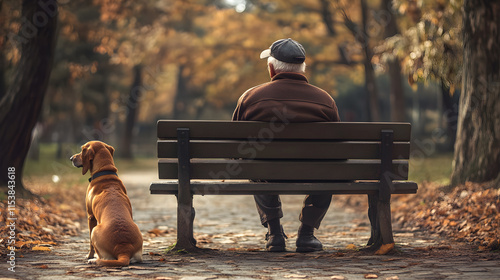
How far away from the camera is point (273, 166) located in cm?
603

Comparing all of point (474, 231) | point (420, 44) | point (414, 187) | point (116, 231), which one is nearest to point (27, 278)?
point (116, 231)

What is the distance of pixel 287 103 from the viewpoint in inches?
242

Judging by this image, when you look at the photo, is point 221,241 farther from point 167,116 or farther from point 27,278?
point 167,116

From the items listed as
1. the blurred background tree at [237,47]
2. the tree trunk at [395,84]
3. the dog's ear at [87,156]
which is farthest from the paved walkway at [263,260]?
the tree trunk at [395,84]

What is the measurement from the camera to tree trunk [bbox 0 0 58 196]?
10172mm

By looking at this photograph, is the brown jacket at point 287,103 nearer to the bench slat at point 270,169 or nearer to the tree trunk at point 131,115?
the bench slat at point 270,169

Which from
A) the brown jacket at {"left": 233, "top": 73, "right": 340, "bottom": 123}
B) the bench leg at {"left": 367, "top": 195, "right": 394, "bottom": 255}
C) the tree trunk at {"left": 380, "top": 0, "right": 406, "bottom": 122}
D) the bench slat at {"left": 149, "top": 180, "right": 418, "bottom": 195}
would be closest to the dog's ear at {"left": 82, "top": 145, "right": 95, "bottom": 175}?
the bench slat at {"left": 149, "top": 180, "right": 418, "bottom": 195}

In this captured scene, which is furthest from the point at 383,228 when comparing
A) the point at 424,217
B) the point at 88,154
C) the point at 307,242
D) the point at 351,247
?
the point at 424,217

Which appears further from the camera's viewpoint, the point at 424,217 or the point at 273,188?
the point at 424,217

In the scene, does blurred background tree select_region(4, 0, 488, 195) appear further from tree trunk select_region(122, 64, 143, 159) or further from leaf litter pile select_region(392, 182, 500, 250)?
leaf litter pile select_region(392, 182, 500, 250)

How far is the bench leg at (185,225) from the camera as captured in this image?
19.9 feet

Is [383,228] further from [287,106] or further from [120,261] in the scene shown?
[120,261]

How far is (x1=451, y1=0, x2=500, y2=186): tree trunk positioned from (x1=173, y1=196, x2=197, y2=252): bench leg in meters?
4.93

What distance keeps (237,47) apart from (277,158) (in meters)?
21.3
